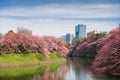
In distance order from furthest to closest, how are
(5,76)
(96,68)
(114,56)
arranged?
(5,76) < (96,68) < (114,56)

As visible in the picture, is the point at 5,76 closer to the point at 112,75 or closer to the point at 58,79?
the point at 58,79

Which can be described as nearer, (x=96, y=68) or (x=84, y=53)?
(x=96, y=68)

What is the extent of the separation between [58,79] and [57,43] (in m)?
49.0

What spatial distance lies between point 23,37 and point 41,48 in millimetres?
7269

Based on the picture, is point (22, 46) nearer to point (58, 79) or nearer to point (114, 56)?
point (58, 79)

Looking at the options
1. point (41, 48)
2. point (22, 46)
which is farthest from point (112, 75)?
point (41, 48)

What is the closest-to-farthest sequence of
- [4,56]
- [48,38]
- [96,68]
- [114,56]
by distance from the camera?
1. [114,56]
2. [96,68]
3. [4,56]
4. [48,38]

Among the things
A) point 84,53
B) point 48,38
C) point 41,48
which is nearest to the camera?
point 41,48

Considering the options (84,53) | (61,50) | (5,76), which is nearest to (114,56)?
(5,76)

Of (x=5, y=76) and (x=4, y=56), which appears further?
(x=4, y=56)

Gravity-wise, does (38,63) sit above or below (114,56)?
below

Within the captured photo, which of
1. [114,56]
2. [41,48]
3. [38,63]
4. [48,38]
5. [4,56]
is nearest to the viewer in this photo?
[114,56]

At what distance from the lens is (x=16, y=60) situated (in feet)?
208

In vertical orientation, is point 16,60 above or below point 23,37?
below
